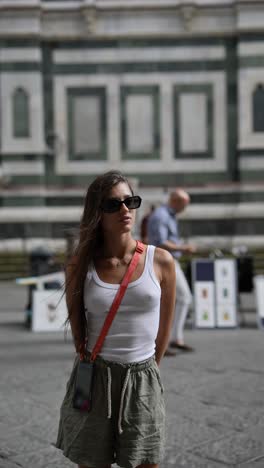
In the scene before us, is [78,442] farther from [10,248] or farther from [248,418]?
[10,248]

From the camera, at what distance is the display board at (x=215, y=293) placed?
7.73 m

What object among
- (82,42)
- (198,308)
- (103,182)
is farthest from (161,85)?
(103,182)

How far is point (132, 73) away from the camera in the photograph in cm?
1360

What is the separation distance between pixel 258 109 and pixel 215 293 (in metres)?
6.59

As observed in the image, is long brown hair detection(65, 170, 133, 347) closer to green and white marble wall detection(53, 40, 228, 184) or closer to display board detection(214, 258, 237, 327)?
display board detection(214, 258, 237, 327)

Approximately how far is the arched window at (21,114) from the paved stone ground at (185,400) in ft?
23.3

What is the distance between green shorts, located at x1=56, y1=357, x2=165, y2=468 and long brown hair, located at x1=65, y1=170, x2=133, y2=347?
7.8 inches

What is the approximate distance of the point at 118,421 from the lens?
88.5 inches

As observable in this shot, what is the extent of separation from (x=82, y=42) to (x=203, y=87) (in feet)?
8.89

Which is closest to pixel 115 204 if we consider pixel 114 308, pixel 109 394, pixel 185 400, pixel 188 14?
pixel 114 308

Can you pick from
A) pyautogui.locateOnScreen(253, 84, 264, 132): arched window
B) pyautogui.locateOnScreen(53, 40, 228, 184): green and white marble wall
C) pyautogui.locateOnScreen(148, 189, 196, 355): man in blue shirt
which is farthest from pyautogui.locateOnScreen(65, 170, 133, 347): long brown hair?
pyautogui.locateOnScreen(253, 84, 264, 132): arched window

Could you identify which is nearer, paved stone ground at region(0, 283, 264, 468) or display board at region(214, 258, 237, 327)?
paved stone ground at region(0, 283, 264, 468)

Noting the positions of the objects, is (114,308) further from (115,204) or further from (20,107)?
(20,107)

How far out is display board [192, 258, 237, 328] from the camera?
7.73m
